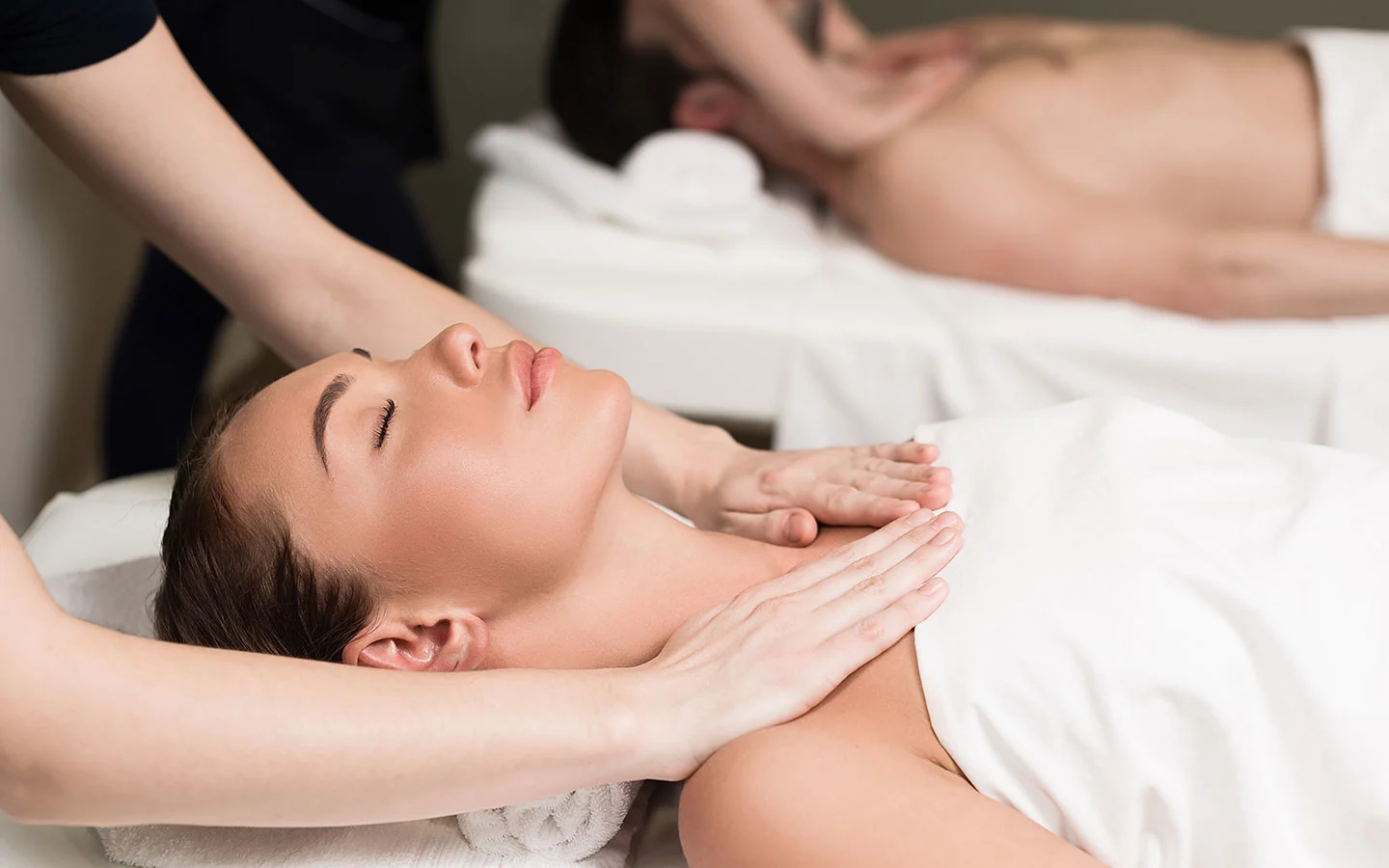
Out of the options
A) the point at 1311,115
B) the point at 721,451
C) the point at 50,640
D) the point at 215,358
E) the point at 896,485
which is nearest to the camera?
the point at 50,640

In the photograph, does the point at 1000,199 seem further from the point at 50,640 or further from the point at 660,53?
the point at 50,640

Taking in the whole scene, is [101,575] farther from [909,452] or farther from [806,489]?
[909,452]

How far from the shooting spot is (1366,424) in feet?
5.80

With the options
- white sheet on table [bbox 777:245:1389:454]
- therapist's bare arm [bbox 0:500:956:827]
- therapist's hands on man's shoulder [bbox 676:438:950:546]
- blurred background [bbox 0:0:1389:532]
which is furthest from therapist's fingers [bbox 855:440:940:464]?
blurred background [bbox 0:0:1389:532]

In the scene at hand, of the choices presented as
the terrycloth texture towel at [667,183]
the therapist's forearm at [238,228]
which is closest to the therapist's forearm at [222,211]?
the therapist's forearm at [238,228]

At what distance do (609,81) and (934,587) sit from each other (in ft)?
4.64

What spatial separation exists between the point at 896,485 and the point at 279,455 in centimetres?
58

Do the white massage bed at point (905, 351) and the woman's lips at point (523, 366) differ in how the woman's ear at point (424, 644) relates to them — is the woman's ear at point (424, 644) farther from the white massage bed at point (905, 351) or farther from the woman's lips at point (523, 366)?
the white massage bed at point (905, 351)

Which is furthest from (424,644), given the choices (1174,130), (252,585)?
(1174,130)

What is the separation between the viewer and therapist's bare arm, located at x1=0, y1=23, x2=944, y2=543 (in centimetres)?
116

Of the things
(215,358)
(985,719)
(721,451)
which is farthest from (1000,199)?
(215,358)

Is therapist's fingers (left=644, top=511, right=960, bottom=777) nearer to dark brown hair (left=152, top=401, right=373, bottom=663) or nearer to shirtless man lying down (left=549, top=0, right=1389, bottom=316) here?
dark brown hair (left=152, top=401, right=373, bottom=663)

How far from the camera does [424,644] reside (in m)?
1.08

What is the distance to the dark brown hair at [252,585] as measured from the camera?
106 cm
